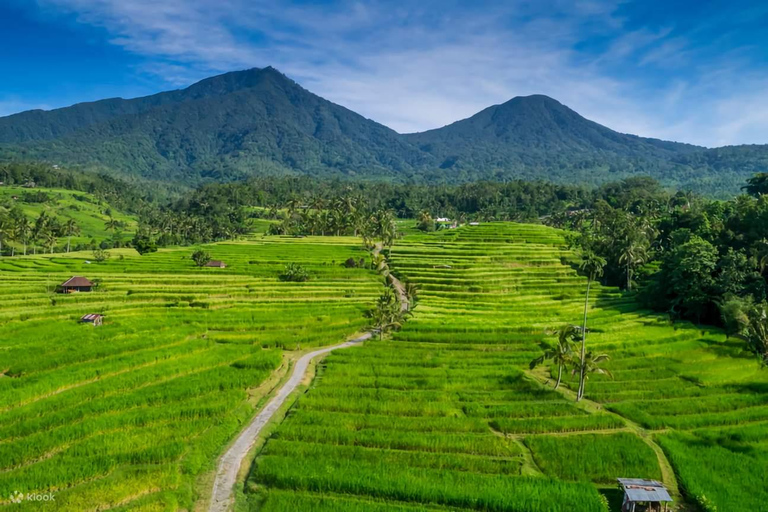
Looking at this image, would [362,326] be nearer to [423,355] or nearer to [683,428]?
[423,355]

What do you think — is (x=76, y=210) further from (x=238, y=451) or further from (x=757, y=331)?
(x=757, y=331)

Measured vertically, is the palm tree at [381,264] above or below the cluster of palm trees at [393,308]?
above

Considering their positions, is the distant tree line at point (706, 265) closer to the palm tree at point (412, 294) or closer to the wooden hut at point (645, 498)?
the palm tree at point (412, 294)

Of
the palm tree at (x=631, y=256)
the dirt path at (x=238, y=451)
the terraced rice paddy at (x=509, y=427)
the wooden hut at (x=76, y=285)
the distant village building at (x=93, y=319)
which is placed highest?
the palm tree at (x=631, y=256)

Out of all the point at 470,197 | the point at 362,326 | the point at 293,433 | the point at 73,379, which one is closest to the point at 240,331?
the point at 362,326

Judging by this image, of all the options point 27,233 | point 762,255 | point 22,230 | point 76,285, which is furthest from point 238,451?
point 27,233

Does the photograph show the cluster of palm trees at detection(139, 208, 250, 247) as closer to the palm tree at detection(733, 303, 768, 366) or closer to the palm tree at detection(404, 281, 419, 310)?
the palm tree at detection(404, 281, 419, 310)

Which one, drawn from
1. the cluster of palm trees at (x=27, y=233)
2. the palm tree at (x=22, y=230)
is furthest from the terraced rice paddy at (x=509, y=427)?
the cluster of palm trees at (x=27, y=233)
